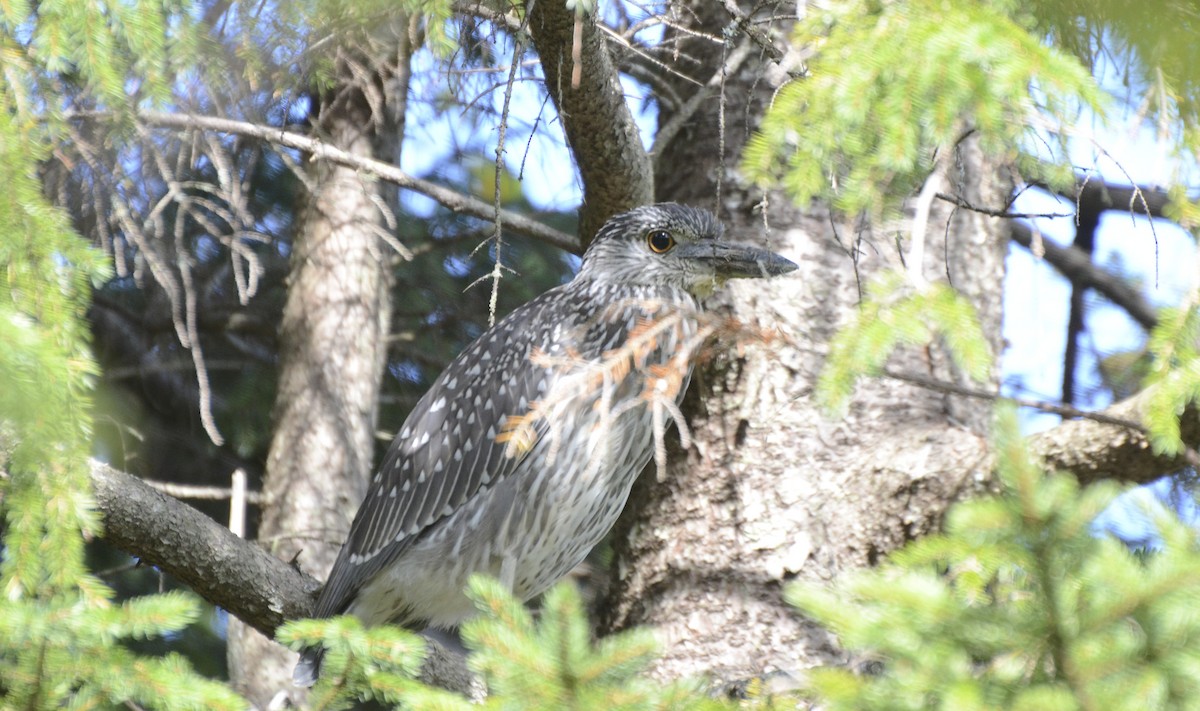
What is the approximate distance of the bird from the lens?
3734 mm

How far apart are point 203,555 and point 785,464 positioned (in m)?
1.84

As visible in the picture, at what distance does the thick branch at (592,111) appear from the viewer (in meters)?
3.08

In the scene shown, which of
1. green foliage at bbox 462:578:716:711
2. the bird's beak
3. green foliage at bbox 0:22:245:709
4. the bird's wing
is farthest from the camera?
the bird's wing

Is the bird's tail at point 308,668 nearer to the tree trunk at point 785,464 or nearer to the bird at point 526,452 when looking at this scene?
the bird at point 526,452

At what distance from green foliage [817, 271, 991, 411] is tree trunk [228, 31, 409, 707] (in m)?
2.60

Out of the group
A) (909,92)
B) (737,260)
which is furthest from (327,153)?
(909,92)

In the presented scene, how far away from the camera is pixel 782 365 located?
3.98m

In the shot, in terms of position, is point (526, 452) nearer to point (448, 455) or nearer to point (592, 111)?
point (448, 455)

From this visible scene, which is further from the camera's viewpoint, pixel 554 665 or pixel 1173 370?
pixel 1173 370

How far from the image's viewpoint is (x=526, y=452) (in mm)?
3744

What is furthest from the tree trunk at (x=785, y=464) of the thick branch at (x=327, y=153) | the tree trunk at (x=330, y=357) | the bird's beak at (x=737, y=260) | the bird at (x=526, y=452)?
the tree trunk at (x=330, y=357)

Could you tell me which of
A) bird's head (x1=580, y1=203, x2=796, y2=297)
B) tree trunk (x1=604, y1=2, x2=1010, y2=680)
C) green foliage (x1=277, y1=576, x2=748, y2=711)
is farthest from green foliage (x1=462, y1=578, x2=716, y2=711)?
bird's head (x1=580, y1=203, x2=796, y2=297)

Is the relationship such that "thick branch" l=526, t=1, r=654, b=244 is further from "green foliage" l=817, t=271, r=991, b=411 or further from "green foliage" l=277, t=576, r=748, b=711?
"green foliage" l=277, t=576, r=748, b=711

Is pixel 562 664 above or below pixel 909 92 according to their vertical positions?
below
